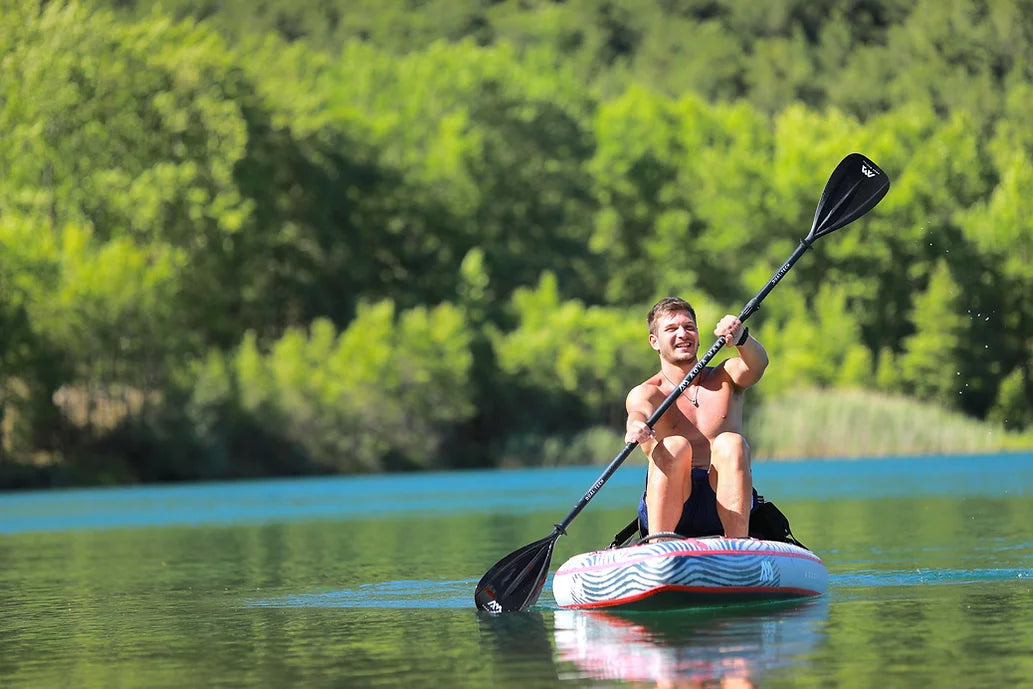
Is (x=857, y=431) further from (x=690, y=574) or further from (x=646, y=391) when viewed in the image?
(x=690, y=574)

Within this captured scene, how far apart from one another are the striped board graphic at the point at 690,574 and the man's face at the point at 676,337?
1200 millimetres

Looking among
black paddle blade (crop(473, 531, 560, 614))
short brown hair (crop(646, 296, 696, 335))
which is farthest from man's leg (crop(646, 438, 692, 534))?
black paddle blade (crop(473, 531, 560, 614))

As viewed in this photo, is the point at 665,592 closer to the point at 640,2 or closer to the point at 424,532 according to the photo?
the point at 424,532

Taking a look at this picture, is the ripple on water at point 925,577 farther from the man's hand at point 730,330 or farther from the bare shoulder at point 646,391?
the man's hand at point 730,330

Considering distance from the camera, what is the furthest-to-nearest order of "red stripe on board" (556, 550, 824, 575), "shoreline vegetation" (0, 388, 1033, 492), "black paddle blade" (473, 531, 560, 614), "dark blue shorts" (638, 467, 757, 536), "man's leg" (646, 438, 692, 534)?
"shoreline vegetation" (0, 388, 1033, 492) → "black paddle blade" (473, 531, 560, 614) → "dark blue shorts" (638, 467, 757, 536) → "man's leg" (646, 438, 692, 534) → "red stripe on board" (556, 550, 824, 575)

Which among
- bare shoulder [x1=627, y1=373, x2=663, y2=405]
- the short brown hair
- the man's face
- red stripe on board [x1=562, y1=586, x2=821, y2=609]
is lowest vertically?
red stripe on board [x1=562, y1=586, x2=821, y2=609]

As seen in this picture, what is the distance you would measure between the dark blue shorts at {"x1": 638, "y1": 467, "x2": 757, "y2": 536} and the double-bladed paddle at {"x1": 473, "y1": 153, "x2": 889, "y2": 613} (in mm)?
455

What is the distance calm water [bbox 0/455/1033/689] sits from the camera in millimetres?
9711

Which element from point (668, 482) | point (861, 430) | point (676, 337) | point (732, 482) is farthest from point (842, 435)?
point (668, 482)

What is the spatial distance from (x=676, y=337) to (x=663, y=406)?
517 mm

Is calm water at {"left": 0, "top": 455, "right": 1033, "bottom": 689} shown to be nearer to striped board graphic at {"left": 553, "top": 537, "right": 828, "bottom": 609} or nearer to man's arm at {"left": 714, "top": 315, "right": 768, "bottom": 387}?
striped board graphic at {"left": 553, "top": 537, "right": 828, "bottom": 609}

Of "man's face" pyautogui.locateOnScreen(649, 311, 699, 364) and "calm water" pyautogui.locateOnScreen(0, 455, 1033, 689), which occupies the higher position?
"man's face" pyautogui.locateOnScreen(649, 311, 699, 364)

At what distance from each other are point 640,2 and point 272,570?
86257mm

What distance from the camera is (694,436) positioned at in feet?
41.1
